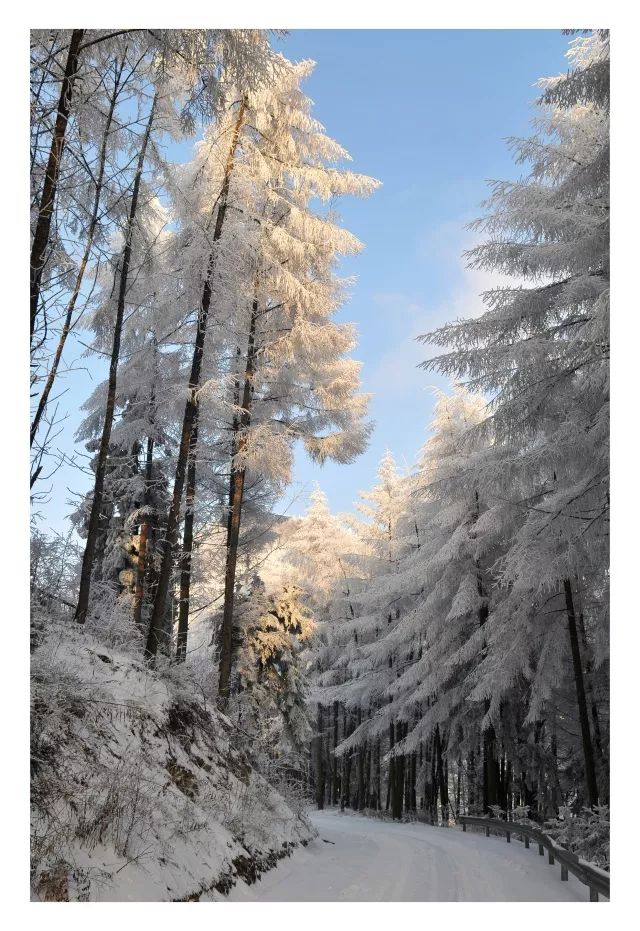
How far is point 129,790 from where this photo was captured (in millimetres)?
4488

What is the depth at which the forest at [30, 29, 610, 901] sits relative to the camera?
4.53 metres

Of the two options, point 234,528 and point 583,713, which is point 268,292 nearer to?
point 234,528

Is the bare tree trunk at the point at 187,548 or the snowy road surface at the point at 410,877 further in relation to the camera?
the bare tree trunk at the point at 187,548

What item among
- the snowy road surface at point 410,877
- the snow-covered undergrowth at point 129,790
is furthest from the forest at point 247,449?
the snowy road surface at point 410,877

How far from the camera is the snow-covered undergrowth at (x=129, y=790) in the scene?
12.5 ft

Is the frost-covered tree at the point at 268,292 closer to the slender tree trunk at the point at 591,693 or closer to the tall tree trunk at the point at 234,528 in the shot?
the tall tree trunk at the point at 234,528

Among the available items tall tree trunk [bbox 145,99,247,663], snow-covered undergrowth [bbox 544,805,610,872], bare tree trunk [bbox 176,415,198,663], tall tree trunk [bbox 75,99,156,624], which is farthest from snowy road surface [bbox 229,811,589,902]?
bare tree trunk [bbox 176,415,198,663]

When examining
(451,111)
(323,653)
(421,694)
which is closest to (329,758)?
(323,653)

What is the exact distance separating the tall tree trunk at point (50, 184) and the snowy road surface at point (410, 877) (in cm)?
477

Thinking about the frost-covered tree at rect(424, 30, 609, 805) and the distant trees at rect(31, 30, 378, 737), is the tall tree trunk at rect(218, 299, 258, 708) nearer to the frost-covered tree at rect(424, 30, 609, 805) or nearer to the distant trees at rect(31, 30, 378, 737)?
the distant trees at rect(31, 30, 378, 737)

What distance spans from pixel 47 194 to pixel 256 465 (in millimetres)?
6770

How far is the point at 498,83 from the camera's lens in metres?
6.59

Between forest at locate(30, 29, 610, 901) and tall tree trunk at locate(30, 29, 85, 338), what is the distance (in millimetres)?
27
